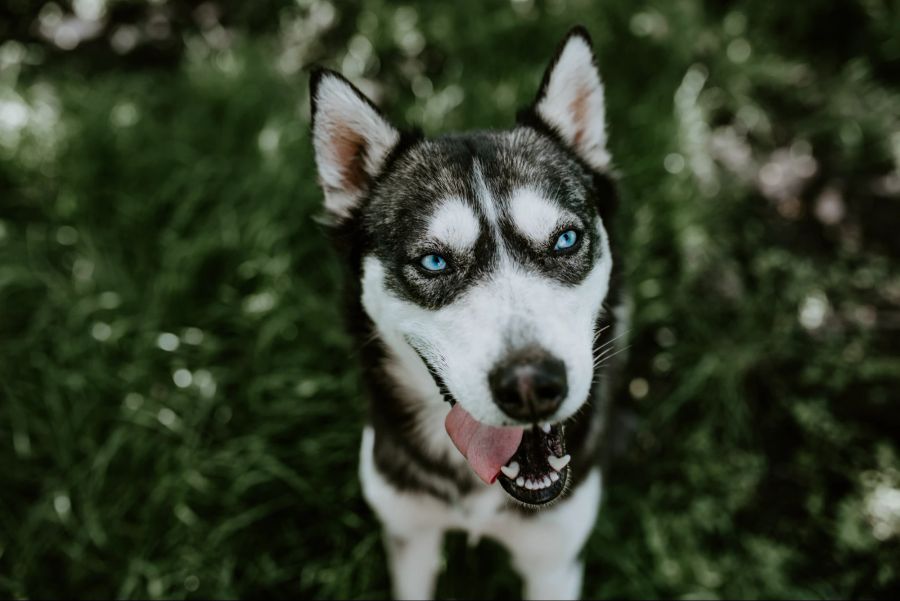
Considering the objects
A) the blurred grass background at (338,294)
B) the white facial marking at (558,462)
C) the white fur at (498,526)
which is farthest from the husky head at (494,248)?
the blurred grass background at (338,294)

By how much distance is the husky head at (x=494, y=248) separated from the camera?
1709mm

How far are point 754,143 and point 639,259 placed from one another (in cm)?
140

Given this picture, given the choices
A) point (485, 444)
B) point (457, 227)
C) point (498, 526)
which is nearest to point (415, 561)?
point (498, 526)

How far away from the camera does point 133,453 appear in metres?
3.00

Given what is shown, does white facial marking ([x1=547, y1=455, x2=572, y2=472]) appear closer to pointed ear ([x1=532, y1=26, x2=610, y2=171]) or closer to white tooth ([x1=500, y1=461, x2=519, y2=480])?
white tooth ([x1=500, y1=461, x2=519, y2=480])

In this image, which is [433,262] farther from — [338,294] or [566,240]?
[338,294]

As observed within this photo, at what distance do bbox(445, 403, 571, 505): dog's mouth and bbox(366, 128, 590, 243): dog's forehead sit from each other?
62 cm

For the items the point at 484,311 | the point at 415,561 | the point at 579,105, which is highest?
the point at 579,105

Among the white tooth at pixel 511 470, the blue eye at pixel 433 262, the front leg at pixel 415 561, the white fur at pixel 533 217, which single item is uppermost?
the white fur at pixel 533 217

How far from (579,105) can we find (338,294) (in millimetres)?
1717

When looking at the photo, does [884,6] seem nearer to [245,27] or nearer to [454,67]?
[454,67]

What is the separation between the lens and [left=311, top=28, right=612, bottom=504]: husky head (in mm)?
1709

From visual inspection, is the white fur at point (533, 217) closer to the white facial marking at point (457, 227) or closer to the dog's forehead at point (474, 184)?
the dog's forehead at point (474, 184)

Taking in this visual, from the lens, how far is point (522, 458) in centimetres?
197
